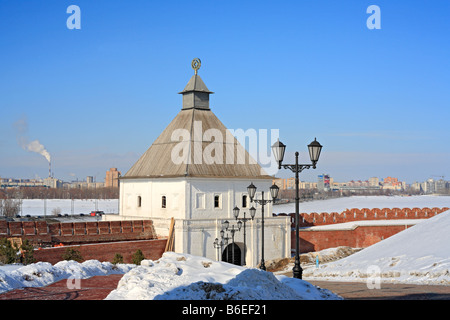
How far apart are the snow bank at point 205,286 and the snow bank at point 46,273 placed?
2.52 metres

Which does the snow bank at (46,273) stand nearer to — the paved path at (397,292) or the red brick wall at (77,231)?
the paved path at (397,292)

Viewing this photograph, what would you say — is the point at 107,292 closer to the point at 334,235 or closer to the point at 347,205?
the point at 334,235

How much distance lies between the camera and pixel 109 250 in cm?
2792

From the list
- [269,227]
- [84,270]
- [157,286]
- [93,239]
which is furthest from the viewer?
[269,227]

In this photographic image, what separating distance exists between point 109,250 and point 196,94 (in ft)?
42.9

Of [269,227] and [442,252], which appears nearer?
[442,252]

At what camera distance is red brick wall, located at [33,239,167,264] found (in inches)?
970

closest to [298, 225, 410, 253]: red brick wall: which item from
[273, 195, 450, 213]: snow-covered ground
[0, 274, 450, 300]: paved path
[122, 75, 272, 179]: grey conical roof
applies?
[122, 75, 272, 179]: grey conical roof

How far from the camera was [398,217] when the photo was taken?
46.5 metres

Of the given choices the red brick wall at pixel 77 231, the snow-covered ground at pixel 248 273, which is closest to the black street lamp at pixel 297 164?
the snow-covered ground at pixel 248 273

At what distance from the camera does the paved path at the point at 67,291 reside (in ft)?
35.0
